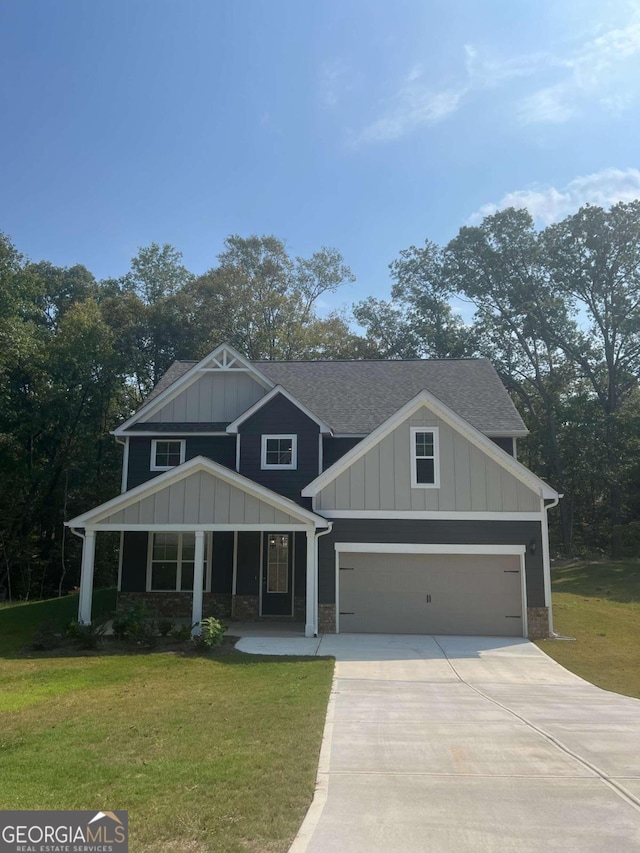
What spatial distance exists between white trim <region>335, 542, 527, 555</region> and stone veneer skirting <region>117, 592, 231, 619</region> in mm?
4232

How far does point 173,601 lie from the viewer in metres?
17.4

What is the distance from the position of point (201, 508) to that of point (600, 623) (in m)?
11.1

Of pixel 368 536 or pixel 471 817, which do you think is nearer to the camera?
pixel 471 817

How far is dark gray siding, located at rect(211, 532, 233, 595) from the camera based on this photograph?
17.5 m

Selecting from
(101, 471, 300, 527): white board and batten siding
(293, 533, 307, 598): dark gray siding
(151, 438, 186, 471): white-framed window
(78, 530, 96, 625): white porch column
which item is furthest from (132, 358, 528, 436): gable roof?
(78, 530, 96, 625): white porch column

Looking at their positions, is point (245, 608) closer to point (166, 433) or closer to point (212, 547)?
point (212, 547)

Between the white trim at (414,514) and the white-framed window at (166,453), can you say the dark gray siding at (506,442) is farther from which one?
the white-framed window at (166,453)

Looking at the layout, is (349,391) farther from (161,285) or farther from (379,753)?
(161,285)

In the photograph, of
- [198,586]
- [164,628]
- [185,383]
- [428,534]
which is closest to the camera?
[164,628]

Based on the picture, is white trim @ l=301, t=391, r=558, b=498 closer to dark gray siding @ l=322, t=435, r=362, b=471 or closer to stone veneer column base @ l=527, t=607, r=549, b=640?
dark gray siding @ l=322, t=435, r=362, b=471

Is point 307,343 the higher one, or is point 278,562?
point 307,343

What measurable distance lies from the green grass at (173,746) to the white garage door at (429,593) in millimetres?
3995

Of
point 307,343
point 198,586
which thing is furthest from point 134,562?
point 307,343

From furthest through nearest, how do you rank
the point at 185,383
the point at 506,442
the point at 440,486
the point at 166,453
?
1. the point at 185,383
2. the point at 166,453
3. the point at 506,442
4. the point at 440,486
